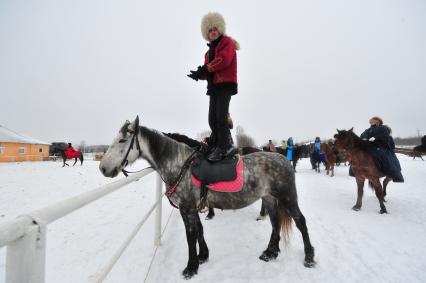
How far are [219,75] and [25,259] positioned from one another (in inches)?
112

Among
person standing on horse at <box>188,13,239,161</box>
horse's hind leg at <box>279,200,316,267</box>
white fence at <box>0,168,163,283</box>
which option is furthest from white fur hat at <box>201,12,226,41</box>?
white fence at <box>0,168,163,283</box>

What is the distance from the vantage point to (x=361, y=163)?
20.1ft

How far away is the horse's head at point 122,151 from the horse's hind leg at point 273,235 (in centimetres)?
229

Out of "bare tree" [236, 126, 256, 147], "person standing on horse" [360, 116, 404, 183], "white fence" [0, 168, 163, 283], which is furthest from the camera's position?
"bare tree" [236, 126, 256, 147]

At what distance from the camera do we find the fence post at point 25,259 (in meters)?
0.73

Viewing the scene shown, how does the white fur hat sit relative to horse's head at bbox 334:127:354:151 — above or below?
above

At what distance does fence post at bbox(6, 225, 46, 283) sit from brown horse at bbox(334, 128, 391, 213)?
694 cm

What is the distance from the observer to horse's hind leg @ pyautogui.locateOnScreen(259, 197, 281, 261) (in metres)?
3.32

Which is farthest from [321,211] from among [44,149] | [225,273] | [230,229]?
[44,149]

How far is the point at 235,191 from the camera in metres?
2.98

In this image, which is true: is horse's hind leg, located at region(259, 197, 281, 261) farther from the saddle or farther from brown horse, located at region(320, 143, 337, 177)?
brown horse, located at region(320, 143, 337, 177)

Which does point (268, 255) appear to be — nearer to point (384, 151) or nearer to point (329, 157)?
point (384, 151)

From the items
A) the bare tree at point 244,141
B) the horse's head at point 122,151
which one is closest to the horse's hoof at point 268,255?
the horse's head at point 122,151

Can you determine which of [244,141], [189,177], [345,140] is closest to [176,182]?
[189,177]
